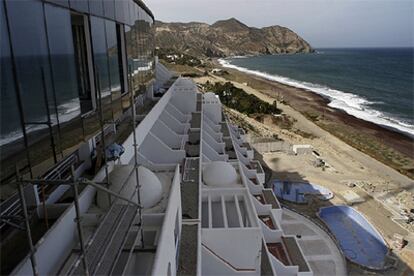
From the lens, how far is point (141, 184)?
836 centimetres

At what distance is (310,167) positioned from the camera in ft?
104

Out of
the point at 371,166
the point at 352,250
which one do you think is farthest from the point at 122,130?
the point at 371,166

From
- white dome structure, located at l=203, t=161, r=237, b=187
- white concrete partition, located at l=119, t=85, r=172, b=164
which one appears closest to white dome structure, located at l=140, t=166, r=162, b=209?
white concrete partition, located at l=119, t=85, r=172, b=164

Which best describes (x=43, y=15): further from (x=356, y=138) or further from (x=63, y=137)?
(x=356, y=138)

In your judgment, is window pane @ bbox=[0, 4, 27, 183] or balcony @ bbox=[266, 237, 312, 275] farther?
balcony @ bbox=[266, 237, 312, 275]

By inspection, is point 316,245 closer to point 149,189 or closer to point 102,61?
point 149,189

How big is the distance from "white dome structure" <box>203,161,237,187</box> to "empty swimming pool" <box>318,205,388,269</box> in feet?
28.6

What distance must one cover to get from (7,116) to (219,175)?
440 inches

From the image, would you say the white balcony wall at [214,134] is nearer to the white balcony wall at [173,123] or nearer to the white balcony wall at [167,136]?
the white balcony wall at [173,123]

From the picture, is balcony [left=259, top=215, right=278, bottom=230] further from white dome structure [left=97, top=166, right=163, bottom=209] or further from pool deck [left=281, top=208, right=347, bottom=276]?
white dome structure [left=97, top=166, right=163, bottom=209]

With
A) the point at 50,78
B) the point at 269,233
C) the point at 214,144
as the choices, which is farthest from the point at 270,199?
the point at 50,78

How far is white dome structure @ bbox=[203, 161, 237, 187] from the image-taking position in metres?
15.5

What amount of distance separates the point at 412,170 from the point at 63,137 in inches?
1460

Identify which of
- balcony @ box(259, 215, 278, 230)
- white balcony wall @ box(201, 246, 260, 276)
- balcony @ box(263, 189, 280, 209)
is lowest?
balcony @ box(259, 215, 278, 230)
